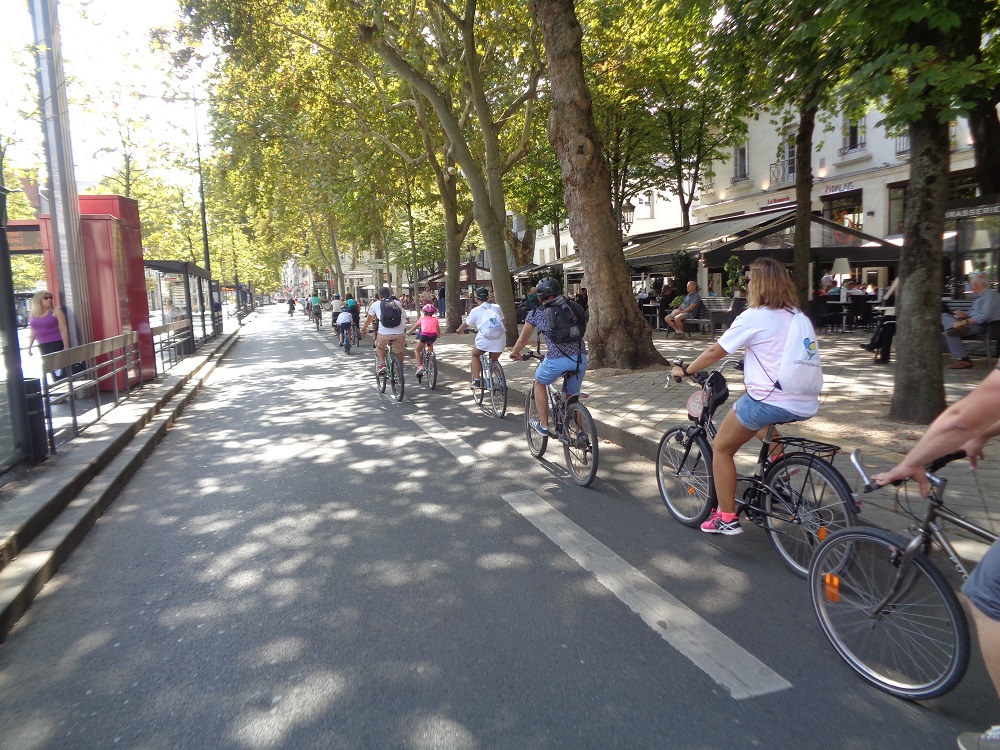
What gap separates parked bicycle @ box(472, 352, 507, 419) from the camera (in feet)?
30.3

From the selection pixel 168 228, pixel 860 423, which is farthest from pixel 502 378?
pixel 168 228

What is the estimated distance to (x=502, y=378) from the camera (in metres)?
9.28

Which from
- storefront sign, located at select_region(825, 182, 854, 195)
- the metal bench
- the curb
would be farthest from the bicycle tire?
storefront sign, located at select_region(825, 182, 854, 195)

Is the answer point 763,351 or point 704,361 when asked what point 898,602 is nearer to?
point 763,351

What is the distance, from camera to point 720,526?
4363 mm

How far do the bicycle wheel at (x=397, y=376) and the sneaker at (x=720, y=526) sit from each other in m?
6.88

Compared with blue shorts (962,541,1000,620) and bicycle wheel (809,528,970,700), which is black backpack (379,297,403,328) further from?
blue shorts (962,541,1000,620)

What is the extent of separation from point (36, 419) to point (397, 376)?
5.15 meters

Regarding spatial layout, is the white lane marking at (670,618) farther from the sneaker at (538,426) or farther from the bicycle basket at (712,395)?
the sneaker at (538,426)

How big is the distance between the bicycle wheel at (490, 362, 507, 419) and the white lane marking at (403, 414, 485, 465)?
83 centimetres

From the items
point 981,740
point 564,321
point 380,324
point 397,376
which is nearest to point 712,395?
point 564,321

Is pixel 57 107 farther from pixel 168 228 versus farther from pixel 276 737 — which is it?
pixel 168 228

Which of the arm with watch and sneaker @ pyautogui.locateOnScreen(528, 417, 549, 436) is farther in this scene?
sneaker @ pyautogui.locateOnScreen(528, 417, 549, 436)

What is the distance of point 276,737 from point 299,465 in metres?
4.45
